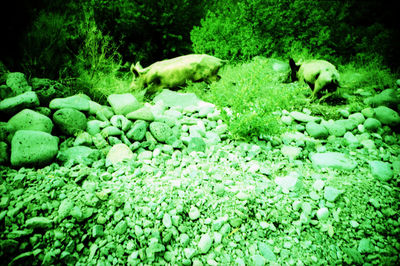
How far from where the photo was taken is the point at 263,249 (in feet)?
4.88

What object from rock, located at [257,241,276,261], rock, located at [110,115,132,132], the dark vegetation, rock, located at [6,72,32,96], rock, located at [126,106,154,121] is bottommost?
rock, located at [257,241,276,261]

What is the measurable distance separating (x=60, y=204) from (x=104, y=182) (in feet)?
1.21

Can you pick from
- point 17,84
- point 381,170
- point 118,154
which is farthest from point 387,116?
point 17,84

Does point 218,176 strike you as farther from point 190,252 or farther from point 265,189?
point 190,252

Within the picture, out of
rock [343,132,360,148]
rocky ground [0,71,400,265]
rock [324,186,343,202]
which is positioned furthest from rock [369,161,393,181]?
rock [324,186,343,202]

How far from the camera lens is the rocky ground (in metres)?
1.43

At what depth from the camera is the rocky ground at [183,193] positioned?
1.43 m

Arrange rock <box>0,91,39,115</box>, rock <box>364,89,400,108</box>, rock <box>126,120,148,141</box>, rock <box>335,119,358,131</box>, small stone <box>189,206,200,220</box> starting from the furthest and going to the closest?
rock <box>364,89,400,108</box>, rock <box>335,119,358,131</box>, rock <box>126,120,148,141</box>, rock <box>0,91,39,115</box>, small stone <box>189,206,200,220</box>

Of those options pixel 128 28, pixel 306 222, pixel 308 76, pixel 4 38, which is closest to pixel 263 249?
pixel 306 222

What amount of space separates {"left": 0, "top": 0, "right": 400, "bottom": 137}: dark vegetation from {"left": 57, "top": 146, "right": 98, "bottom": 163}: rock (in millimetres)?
1585

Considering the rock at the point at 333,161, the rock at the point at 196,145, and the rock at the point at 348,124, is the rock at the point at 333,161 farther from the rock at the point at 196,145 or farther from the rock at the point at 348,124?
the rock at the point at 196,145

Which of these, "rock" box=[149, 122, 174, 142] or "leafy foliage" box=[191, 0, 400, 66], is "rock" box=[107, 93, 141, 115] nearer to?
"rock" box=[149, 122, 174, 142]

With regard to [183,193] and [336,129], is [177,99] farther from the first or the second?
[336,129]

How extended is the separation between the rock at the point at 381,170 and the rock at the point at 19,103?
13.2 ft
